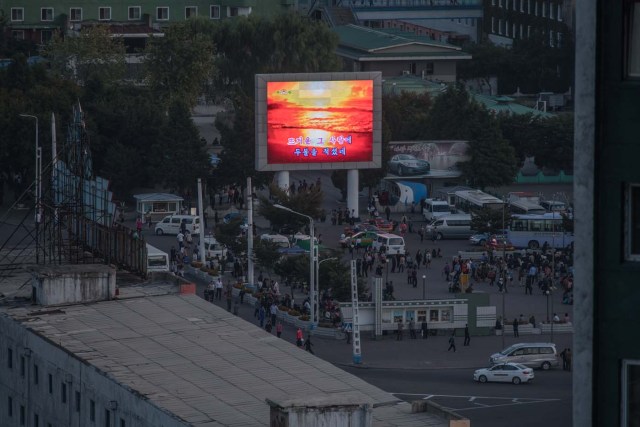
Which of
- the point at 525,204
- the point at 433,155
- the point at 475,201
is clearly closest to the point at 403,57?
the point at 433,155

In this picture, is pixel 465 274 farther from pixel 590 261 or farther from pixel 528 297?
pixel 590 261

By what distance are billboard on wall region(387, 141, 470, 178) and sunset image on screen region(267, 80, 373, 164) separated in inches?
419

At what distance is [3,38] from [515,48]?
3941cm

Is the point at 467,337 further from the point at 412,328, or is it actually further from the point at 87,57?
the point at 87,57

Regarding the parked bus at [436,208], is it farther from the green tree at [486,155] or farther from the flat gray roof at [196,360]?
the flat gray roof at [196,360]

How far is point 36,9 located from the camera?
145m

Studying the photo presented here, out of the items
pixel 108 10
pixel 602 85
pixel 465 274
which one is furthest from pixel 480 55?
pixel 602 85

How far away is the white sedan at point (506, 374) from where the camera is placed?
58969 millimetres

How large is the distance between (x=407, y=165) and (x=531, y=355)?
4066 centimetres

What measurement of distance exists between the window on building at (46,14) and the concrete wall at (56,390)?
101m

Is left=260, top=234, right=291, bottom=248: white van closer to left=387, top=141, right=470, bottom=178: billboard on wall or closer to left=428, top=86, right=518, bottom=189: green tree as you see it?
left=387, top=141, right=470, bottom=178: billboard on wall

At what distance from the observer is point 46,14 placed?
144 meters

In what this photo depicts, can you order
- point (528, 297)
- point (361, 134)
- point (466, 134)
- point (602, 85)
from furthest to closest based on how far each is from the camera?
point (466, 134)
point (361, 134)
point (528, 297)
point (602, 85)

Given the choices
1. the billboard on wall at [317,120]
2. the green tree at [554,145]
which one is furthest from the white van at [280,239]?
the green tree at [554,145]
